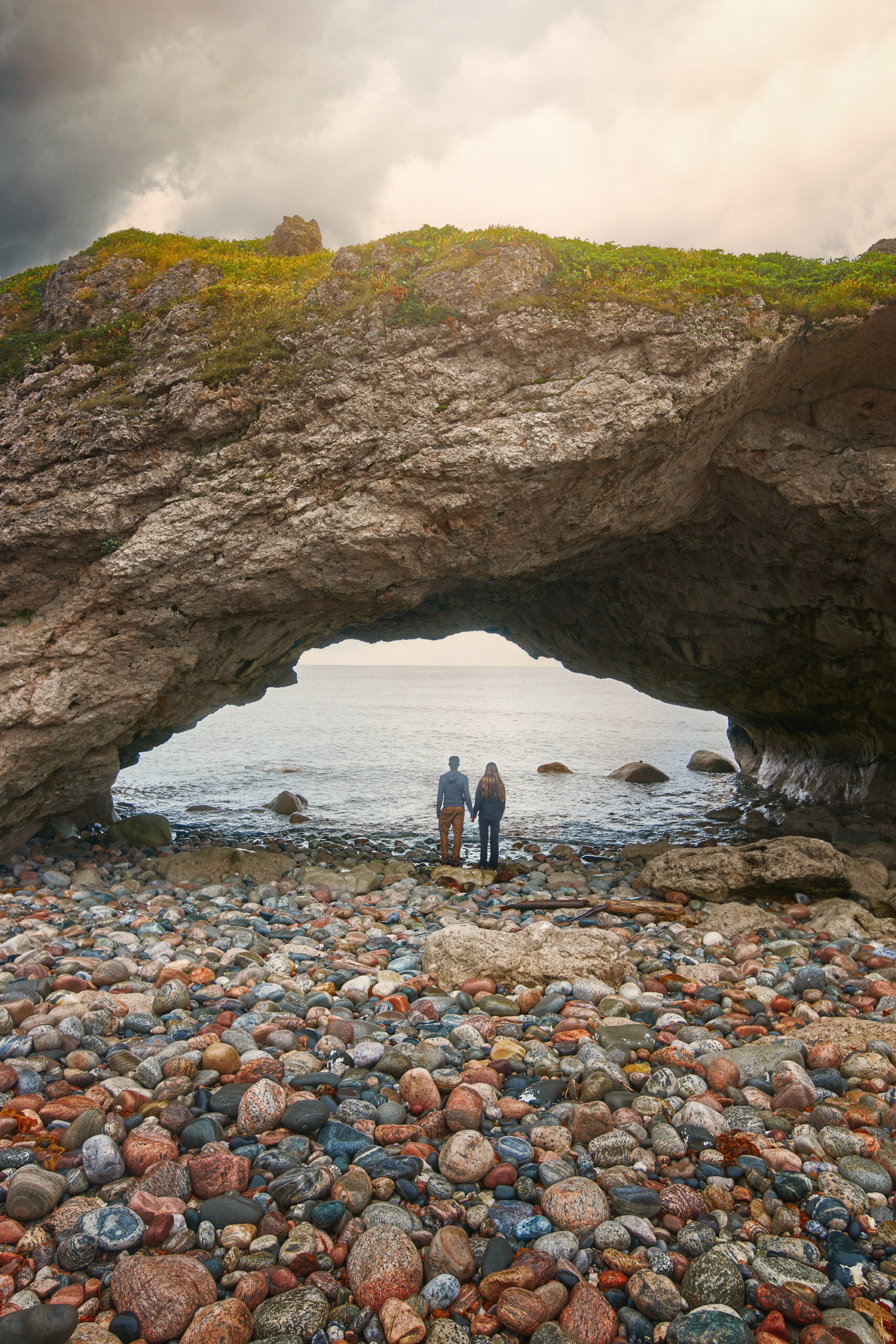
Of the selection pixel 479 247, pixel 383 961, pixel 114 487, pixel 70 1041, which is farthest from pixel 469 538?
pixel 70 1041

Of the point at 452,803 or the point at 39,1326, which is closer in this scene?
the point at 39,1326

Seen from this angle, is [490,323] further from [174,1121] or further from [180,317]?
[174,1121]

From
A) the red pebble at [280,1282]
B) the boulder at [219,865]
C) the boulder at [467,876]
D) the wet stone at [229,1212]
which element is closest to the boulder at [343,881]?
the boulder at [219,865]

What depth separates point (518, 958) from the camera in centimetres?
794

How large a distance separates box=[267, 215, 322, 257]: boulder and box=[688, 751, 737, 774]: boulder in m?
28.7

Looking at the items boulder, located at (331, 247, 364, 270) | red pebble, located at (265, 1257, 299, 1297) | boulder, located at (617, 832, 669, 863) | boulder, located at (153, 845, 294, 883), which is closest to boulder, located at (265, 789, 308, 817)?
boulder, located at (153, 845, 294, 883)

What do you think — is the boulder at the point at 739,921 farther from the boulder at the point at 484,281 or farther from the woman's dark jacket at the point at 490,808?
the boulder at the point at 484,281

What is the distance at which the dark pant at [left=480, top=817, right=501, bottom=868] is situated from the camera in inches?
606

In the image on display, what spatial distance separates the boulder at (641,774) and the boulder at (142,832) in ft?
69.2

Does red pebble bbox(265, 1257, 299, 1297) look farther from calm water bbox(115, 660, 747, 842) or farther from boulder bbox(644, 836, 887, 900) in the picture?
calm water bbox(115, 660, 747, 842)

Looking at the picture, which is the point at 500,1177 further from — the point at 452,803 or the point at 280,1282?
the point at 452,803

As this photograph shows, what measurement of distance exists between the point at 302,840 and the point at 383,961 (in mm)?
10527

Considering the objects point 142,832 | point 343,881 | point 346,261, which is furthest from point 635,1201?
point 142,832

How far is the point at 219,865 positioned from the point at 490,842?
20.2 feet
